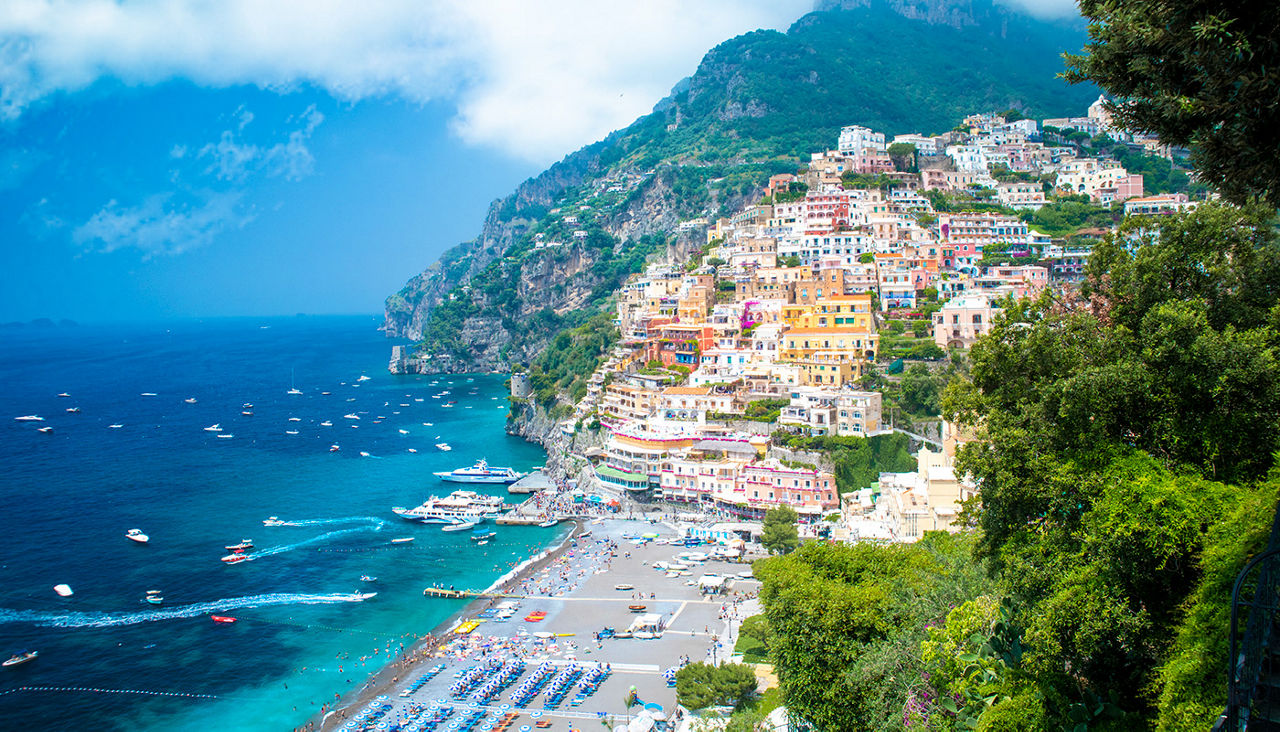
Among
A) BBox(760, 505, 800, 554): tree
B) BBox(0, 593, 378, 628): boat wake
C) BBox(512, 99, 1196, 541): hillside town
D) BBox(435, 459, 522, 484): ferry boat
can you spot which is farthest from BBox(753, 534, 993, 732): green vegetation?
BBox(435, 459, 522, 484): ferry boat

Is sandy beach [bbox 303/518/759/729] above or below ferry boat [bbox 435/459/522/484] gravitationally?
below

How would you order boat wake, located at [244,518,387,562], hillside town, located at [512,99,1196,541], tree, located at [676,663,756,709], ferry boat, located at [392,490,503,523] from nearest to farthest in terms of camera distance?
tree, located at [676,663,756,709] → boat wake, located at [244,518,387,562] → hillside town, located at [512,99,1196,541] → ferry boat, located at [392,490,503,523]

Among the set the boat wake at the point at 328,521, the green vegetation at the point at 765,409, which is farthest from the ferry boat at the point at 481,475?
the green vegetation at the point at 765,409

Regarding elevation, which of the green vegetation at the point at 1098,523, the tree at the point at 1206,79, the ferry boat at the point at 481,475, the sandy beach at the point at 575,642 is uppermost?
the tree at the point at 1206,79

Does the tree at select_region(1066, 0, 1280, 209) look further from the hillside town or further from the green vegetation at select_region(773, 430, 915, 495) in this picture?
the green vegetation at select_region(773, 430, 915, 495)

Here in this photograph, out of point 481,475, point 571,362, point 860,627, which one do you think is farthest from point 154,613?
point 571,362

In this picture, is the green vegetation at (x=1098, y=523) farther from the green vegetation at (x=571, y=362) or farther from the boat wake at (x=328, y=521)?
the green vegetation at (x=571, y=362)

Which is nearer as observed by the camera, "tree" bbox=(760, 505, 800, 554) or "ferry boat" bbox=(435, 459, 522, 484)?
"tree" bbox=(760, 505, 800, 554)

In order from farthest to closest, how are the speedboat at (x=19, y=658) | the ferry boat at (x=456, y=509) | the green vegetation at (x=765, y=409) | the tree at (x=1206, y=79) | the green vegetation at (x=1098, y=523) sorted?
the green vegetation at (x=765, y=409), the ferry boat at (x=456, y=509), the speedboat at (x=19, y=658), the green vegetation at (x=1098, y=523), the tree at (x=1206, y=79)
